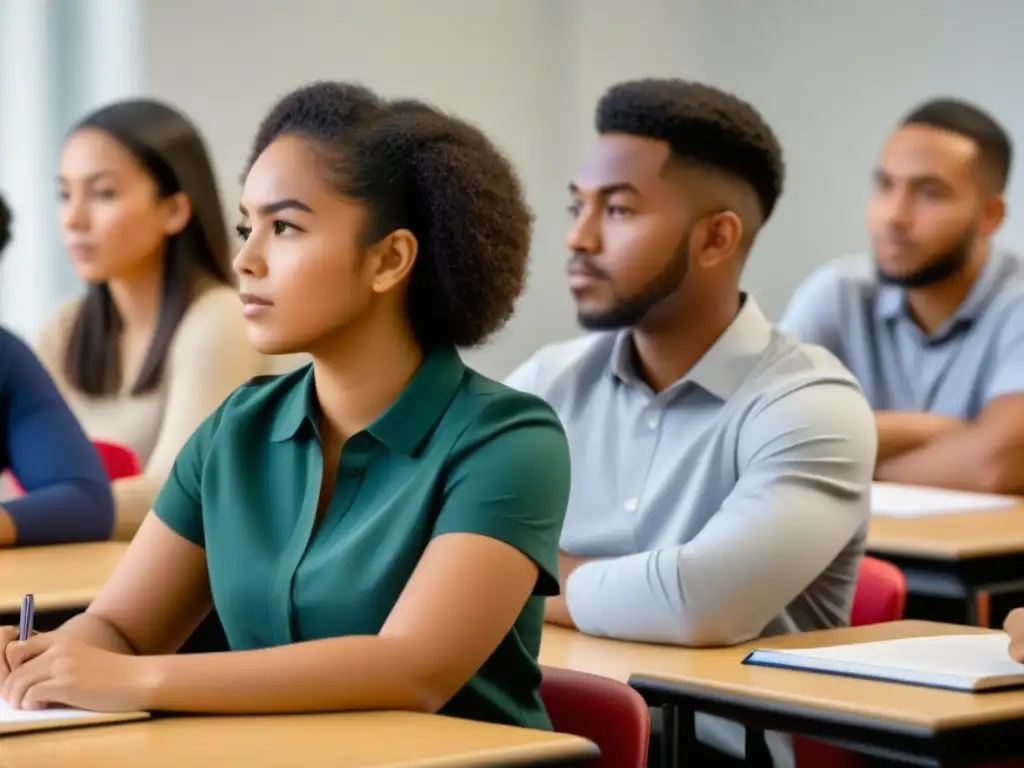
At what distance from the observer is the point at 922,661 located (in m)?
1.99

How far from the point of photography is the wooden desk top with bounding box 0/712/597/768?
138cm

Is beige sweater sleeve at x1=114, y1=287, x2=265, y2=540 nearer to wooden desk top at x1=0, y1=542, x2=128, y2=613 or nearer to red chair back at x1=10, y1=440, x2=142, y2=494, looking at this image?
red chair back at x1=10, y1=440, x2=142, y2=494

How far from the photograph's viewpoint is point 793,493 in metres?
2.41

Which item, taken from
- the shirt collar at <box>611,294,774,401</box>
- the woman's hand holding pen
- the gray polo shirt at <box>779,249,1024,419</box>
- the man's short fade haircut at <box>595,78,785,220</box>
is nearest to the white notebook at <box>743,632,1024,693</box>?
the shirt collar at <box>611,294,774,401</box>

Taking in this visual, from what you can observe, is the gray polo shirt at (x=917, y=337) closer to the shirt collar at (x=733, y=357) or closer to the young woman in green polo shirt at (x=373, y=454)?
the shirt collar at (x=733, y=357)

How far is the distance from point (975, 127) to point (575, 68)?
1304mm

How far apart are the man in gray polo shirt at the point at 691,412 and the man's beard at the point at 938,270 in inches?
60.1

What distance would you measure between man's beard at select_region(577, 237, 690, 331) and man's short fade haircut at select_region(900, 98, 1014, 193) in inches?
76.6

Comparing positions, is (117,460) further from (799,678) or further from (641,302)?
(799,678)

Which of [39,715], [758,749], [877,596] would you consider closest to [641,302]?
[877,596]

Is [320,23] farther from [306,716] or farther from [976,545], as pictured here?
[306,716]

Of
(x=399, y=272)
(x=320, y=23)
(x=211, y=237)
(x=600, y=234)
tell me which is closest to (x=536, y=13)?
(x=320, y=23)

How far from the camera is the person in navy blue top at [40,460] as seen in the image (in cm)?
277

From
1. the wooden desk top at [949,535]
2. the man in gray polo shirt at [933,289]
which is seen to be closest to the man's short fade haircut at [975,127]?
the man in gray polo shirt at [933,289]
